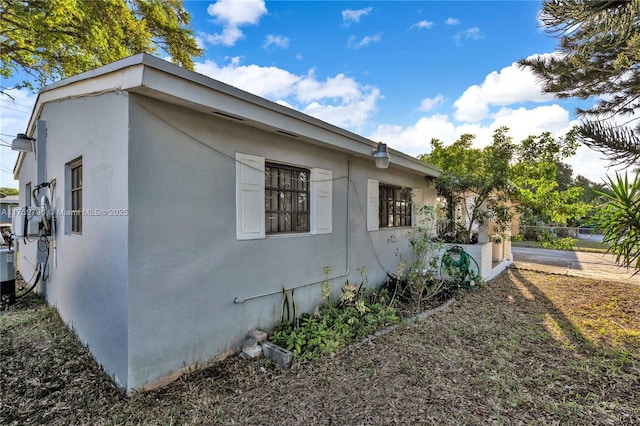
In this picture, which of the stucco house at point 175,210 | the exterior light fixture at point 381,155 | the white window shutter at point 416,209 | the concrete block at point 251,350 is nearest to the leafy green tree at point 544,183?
the white window shutter at point 416,209

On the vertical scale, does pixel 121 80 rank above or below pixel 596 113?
below

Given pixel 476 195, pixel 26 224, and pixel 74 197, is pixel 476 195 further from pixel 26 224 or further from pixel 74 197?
pixel 26 224

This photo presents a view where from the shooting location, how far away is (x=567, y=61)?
4.41m

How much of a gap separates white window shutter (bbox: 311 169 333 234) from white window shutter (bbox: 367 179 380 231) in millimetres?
1271

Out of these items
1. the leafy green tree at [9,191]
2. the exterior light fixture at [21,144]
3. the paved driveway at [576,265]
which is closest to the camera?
the exterior light fixture at [21,144]

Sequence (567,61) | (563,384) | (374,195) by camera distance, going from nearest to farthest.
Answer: (563,384) → (567,61) → (374,195)

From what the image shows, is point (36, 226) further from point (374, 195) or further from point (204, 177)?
point (374, 195)

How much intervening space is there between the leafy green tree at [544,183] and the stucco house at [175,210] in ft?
21.1

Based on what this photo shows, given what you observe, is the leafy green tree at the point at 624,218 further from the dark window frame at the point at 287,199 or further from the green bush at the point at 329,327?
the dark window frame at the point at 287,199

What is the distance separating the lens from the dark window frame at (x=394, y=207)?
22.5 feet

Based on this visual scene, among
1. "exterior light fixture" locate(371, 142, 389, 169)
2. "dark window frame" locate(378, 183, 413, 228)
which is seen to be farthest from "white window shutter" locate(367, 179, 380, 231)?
"exterior light fixture" locate(371, 142, 389, 169)

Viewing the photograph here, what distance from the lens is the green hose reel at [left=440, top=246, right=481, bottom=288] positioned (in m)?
6.78

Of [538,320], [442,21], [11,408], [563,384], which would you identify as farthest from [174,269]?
[442,21]

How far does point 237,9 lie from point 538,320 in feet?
29.7
